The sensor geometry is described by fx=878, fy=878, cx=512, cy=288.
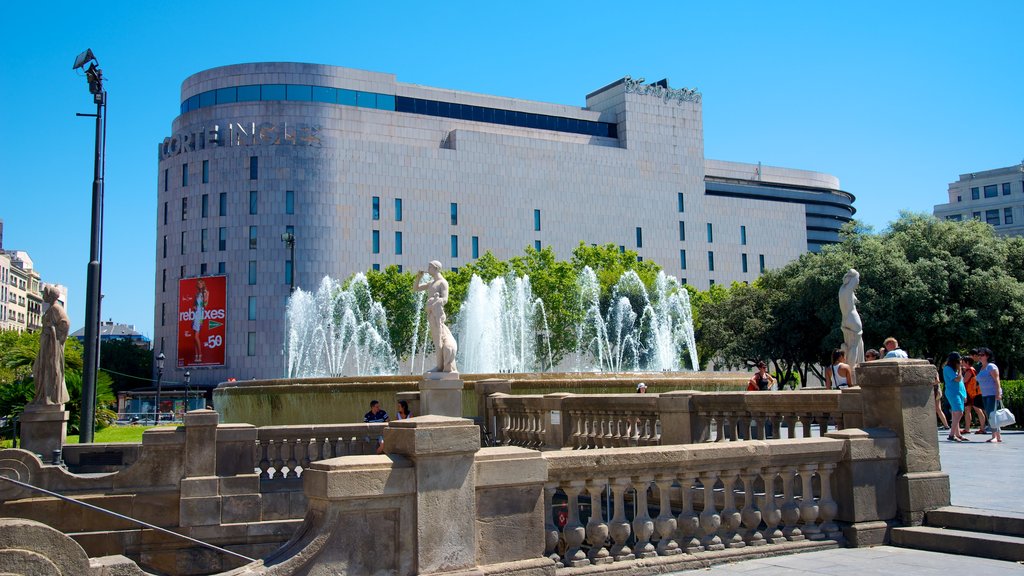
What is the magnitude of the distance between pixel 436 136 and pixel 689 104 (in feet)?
95.9

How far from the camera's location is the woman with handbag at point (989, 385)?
1672 centimetres

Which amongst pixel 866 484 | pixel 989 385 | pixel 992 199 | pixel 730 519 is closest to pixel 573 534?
pixel 730 519

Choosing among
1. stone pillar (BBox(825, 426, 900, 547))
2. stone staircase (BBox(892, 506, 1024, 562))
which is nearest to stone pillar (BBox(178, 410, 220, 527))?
stone pillar (BBox(825, 426, 900, 547))

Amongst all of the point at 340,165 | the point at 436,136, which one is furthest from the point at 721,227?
the point at 340,165

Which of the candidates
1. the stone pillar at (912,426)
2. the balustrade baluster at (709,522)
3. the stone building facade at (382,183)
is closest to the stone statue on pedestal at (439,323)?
the stone pillar at (912,426)

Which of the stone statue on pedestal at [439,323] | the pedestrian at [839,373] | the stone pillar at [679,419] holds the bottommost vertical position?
the stone pillar at [679,419]

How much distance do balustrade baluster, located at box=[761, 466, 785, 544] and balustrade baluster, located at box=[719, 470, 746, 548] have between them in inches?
12.5

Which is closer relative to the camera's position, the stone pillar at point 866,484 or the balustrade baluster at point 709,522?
the balustrade baluster at point 709,522

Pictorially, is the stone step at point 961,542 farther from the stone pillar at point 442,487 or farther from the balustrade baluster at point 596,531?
the stone pillar at point 442,487

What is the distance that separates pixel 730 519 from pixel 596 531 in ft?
5.15

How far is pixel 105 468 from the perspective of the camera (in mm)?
16781

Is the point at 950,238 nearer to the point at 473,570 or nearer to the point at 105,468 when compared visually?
the point at 105,468

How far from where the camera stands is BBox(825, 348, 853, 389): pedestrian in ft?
48.6

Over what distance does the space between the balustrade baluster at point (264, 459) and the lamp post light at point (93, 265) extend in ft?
17.4
